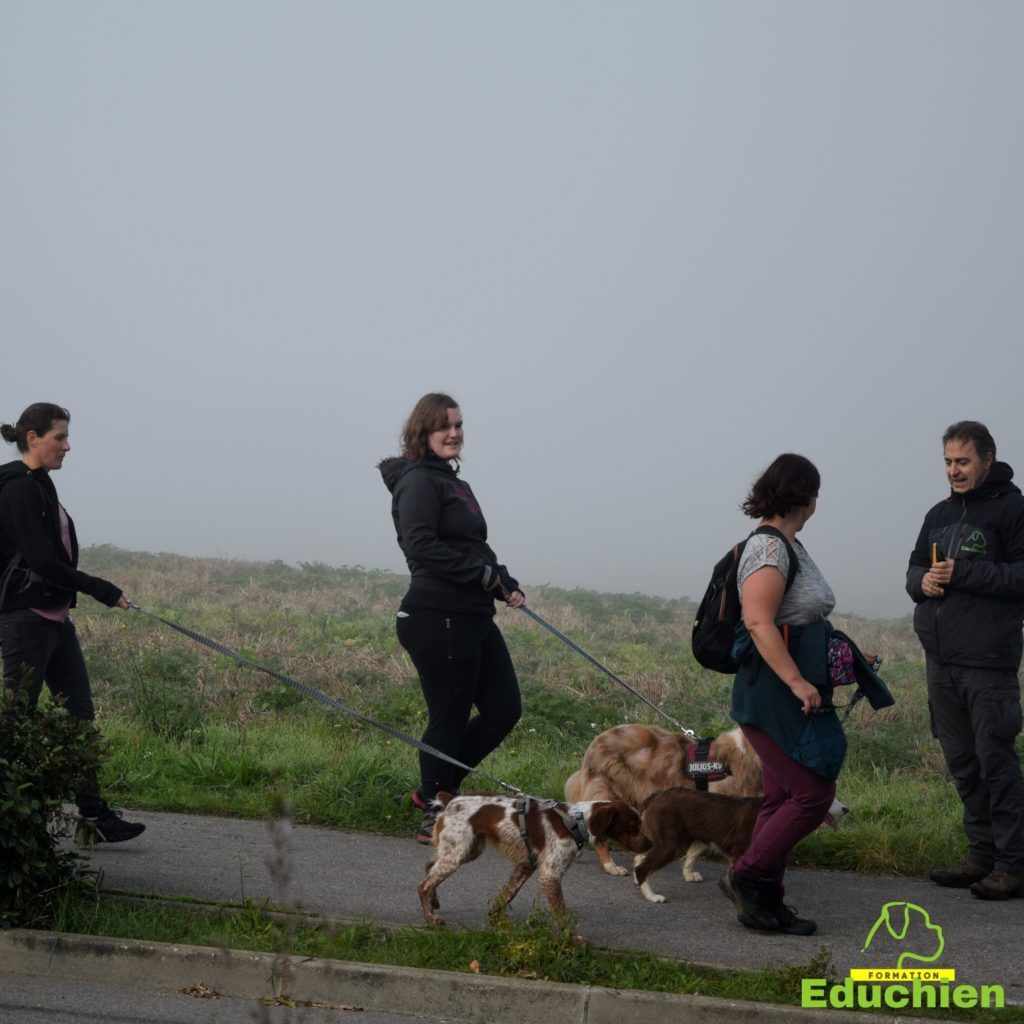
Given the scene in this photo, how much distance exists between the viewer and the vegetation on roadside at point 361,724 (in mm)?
7680

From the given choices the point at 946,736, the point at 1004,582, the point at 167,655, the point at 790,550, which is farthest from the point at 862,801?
the point at 167,655

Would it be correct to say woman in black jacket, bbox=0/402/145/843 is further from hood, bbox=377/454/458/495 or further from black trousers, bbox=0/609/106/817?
hood, bbox=377/454/458/495

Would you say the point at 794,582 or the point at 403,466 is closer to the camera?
the point at 794,582

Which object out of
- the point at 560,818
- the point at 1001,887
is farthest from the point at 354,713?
the point at 1001,887

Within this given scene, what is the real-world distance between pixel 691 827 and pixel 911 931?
1.08 metres

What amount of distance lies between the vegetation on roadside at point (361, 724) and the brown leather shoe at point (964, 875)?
12.7 inches

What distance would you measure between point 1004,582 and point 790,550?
137cm

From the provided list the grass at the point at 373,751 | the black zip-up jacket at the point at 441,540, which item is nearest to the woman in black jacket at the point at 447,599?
the black zip-up jacket at the point at 441,540

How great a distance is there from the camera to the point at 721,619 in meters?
5.78

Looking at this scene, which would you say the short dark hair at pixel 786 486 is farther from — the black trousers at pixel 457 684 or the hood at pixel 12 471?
the hood at pixel 12 471

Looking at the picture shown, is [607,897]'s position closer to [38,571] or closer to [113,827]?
[113,827]

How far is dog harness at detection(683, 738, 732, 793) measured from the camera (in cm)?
651

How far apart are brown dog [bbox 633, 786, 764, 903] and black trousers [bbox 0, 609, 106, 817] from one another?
→ 2.69 m

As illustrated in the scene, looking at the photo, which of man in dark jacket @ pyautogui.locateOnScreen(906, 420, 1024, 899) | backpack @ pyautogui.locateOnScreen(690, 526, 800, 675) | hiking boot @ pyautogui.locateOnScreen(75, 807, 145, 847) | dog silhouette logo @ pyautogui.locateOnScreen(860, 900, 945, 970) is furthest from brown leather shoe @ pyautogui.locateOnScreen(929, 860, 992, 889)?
hiking boot @ pyautogui.locateOnScreen(75, 807, 145, 847)
